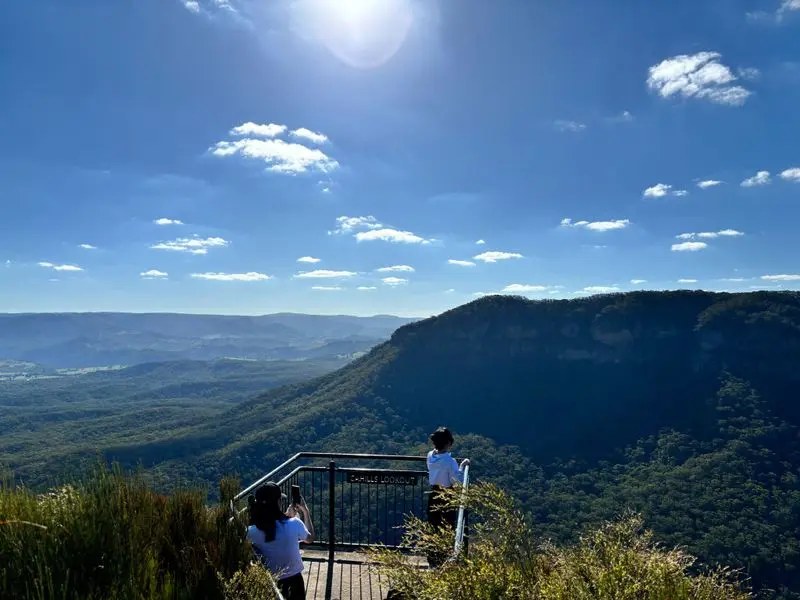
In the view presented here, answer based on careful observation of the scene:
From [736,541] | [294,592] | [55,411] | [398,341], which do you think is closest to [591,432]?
[736,541]

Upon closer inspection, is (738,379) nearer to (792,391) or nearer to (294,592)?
(792,391)

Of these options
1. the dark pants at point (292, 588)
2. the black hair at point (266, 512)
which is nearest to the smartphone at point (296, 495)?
→ the dark pants at point (292, 588)

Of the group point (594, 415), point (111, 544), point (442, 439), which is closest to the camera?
point (111, 544)

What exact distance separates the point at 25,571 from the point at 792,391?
83.0 metres

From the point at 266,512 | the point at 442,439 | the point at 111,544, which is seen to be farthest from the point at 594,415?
the point at 111,544

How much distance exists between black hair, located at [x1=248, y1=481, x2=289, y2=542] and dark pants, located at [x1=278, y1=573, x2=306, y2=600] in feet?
1.47

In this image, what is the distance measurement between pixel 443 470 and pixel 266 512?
2248 mm

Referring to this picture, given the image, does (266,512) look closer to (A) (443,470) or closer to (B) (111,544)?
(B) (111,544)

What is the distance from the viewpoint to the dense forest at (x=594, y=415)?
158 feet

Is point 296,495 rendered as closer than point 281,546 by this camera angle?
No

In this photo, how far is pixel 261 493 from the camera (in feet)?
14.6

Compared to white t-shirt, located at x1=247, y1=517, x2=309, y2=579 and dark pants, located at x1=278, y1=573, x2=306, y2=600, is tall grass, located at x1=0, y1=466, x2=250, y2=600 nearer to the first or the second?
white t-shirt, located at x1=247, y1=517, x2=309, y2=579

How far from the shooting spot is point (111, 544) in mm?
2768

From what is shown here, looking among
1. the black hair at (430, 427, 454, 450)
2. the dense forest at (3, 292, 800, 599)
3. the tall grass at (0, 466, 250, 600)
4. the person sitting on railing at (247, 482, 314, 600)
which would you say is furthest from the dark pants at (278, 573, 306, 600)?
the dense forest at (3, 292, 800, 599)
